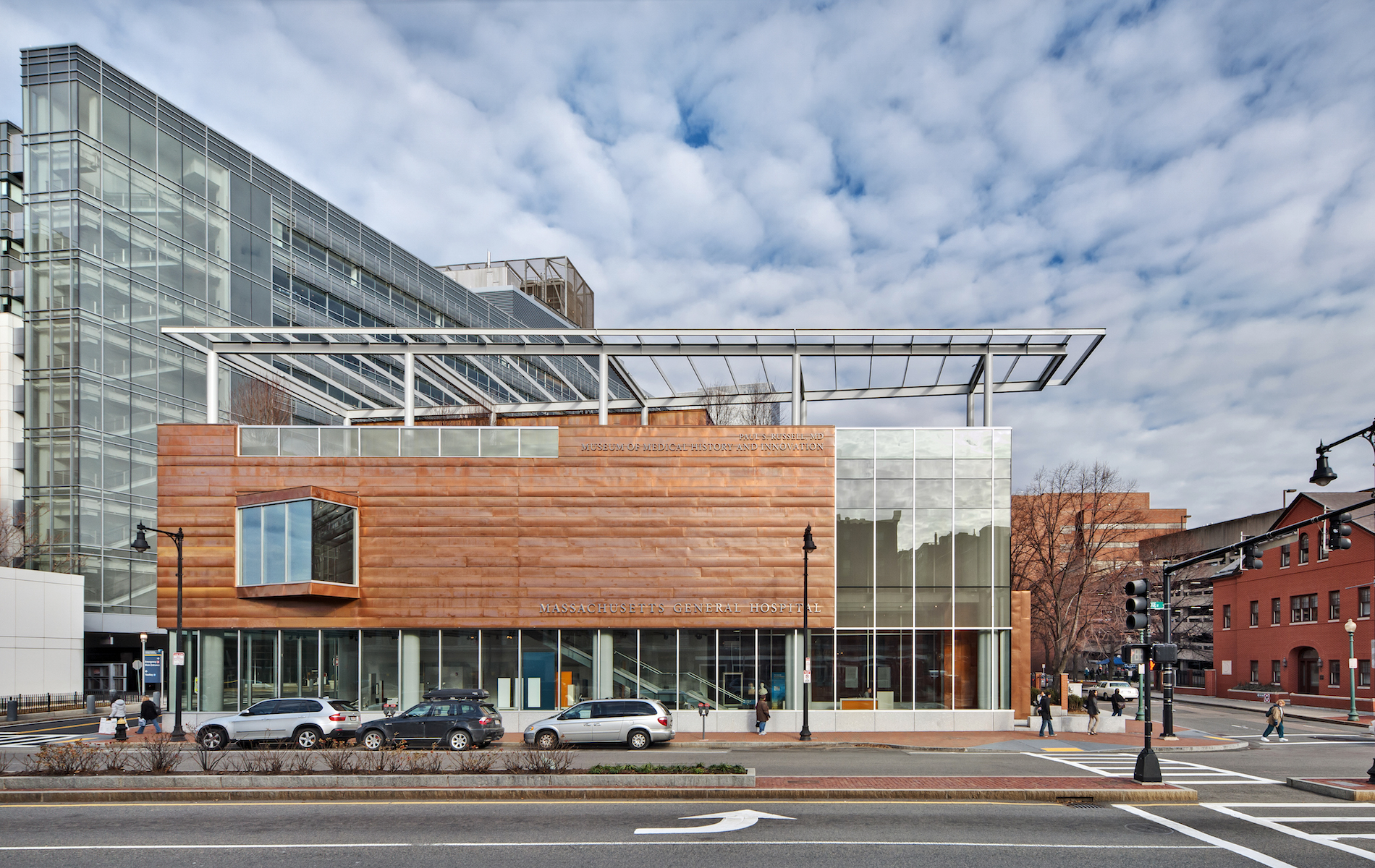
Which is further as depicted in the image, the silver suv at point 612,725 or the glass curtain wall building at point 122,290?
the glass curtain wall building at point 122,290

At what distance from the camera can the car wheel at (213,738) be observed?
24.6 metres

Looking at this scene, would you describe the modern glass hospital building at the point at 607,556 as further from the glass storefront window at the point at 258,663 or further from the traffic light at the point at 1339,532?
the traffic light at the point at 1339,532

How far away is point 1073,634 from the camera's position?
46.2 meters

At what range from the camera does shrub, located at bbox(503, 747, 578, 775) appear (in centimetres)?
1798

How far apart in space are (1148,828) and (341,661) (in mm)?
25867

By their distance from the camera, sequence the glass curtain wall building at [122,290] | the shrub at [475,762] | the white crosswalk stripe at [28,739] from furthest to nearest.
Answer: the glass curtain wall building at [122,290] < the white crosswalk stripe at [28,739] < the shrub at [475,762]

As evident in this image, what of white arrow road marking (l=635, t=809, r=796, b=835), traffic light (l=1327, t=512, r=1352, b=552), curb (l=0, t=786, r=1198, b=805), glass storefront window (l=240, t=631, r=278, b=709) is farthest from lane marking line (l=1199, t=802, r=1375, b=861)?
glass storefront window (l=240, t=631, r=278, b=709)

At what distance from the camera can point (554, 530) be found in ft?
106

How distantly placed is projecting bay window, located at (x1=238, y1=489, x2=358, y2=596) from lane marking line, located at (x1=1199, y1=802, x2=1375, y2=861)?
83.7 ft

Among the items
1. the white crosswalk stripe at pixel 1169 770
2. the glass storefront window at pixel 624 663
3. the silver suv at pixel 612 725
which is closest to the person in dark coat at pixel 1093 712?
the white crosswalk stripe at pixel 1169 770

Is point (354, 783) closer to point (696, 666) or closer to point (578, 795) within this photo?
point (578, 795)

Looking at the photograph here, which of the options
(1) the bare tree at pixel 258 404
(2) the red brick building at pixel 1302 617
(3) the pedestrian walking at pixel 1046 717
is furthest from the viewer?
(1) the bare tree at pixel 258 404

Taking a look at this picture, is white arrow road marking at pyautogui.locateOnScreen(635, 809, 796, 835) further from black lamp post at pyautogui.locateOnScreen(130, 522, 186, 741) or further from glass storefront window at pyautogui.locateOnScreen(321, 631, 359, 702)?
glass storefront window at pyautogui.locateOnScreen(321, 631, 359, 702)

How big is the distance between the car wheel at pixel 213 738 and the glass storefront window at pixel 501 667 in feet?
28.8
